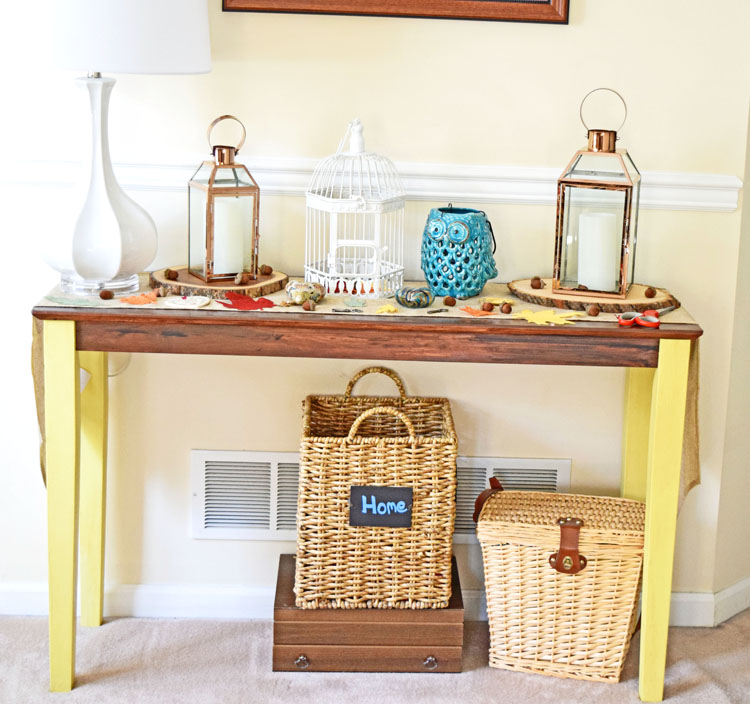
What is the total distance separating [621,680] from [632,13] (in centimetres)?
143

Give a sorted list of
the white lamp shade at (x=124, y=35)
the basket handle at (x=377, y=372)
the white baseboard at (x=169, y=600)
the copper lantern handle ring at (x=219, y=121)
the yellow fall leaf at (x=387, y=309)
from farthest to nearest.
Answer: the white baseboard at (x=169, y=600) < the basket handle at (x=377, y=372) < the copper lantern handle ring at (x=219, y=121) < the yellow fall leaf at (x=387, y=309) < the white lamp shade at (x=124, y=35)

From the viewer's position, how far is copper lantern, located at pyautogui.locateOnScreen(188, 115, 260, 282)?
80.5 inches

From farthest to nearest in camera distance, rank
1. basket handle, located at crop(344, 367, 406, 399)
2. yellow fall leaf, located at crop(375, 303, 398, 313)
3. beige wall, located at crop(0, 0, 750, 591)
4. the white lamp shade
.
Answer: basket handle, located at crop(344, 367, 406, 399), beige wall, located at crop(0, 0, 750, 591), yellow fall leaf, located at crop(375, 303, 398, 313), the white lamp shade

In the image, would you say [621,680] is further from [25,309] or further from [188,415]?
[25,309]

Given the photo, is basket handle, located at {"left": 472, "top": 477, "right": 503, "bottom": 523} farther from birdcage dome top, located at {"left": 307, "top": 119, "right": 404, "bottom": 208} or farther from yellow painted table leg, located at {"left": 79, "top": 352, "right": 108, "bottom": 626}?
Answer: yellow painted table leg, located at {"left": 79, "top": 352, "right": 108, "bottom": 626}

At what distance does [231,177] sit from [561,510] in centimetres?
101

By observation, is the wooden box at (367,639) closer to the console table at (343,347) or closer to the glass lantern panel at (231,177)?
the console table at (343,347)

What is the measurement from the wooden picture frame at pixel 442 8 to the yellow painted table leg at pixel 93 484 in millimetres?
843

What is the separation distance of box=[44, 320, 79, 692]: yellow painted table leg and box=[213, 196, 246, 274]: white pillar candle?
340 millimetres

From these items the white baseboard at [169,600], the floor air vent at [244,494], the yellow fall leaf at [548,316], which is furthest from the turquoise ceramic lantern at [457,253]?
the white baseboard at [169,600]

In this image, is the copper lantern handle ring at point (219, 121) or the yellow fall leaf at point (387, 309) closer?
the yellow fall leaf at point (387, 309)

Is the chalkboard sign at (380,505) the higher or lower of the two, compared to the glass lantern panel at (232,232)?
lower

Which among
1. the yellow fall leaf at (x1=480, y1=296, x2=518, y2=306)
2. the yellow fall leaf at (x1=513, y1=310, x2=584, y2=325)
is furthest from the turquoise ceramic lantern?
the yellow fall leaf at (x1=513, y1=310, x2=584, y2=325)

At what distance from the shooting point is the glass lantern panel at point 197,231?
209cm
